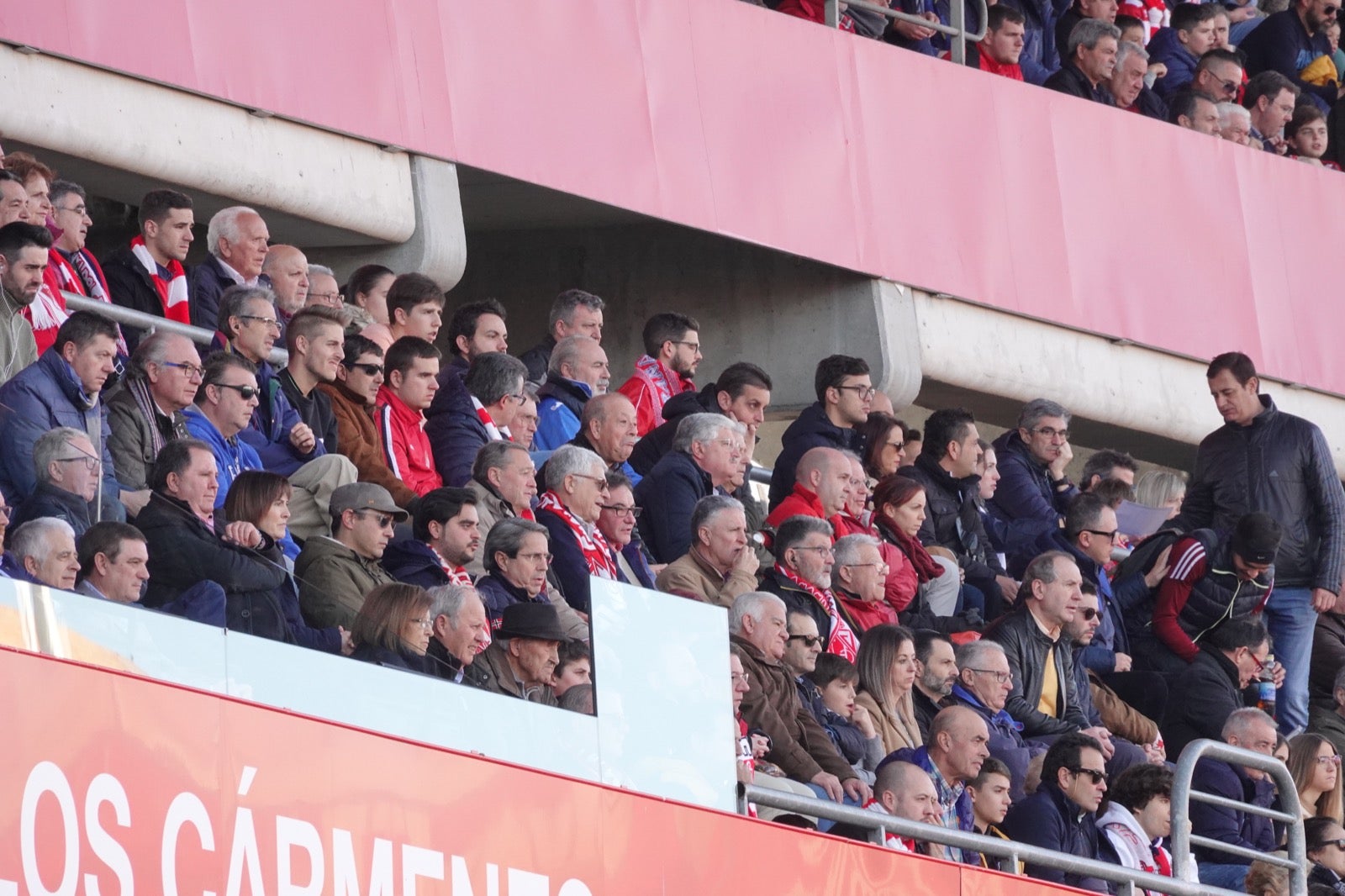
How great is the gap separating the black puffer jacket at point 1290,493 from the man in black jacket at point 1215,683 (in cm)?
75

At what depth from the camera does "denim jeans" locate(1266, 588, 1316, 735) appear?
435 inches

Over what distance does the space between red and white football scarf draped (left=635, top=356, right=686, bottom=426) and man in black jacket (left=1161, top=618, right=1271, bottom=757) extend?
2084 millimetres

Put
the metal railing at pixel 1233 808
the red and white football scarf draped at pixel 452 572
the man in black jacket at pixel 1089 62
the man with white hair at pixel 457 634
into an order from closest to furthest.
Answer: the man with white hair at pixel 457 634 → the red and white football scarf draped at pixel 452 572 → the metal railing at pixel 1233 808 → the man in black jacket at pixel 1089 62

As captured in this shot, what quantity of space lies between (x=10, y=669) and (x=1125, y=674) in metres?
5.61

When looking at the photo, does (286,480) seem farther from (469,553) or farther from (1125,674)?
(1125,674)

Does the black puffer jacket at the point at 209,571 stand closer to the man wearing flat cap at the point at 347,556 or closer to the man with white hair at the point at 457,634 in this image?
the man wearing flat cap at the point at 347,556

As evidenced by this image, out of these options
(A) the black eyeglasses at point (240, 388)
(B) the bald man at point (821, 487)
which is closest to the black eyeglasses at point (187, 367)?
(A) the black eyeglasses at point (240, 388)

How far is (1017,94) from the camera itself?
1322cm

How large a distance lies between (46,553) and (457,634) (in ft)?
4.49

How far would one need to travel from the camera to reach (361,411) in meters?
8.38

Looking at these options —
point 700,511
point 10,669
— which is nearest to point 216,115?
point 700,511

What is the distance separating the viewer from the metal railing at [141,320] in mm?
8086

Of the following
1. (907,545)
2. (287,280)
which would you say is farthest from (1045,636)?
→ (287,280)

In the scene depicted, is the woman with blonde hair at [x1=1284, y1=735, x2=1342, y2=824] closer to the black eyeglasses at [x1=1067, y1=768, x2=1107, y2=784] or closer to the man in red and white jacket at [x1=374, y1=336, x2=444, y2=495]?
the black eyeglasses at [x1=1067, y1=768, x2=1107, y2=784]
